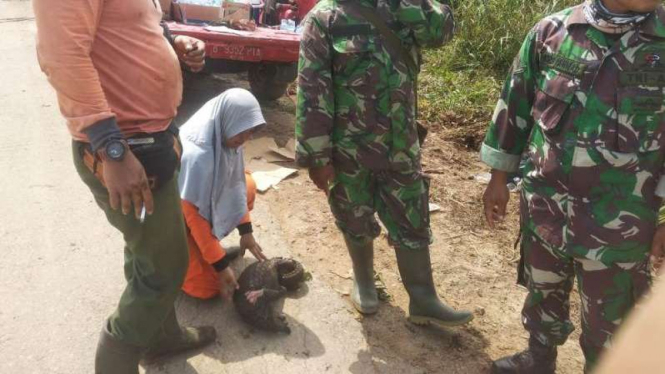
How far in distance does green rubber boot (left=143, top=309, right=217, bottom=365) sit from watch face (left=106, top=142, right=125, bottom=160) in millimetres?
1076

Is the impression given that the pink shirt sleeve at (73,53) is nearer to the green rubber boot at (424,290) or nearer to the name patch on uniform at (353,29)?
the name patch on uniform at (353,29)

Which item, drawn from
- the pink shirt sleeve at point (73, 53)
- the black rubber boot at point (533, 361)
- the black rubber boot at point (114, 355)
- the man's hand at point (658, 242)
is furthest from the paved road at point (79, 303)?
the pink shirt sleeve at point (73, 53)

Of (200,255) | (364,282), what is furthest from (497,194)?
(200,255)

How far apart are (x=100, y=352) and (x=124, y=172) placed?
895mm

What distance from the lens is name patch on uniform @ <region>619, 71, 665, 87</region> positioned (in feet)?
6.84

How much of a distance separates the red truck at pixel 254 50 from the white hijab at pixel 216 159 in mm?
2350

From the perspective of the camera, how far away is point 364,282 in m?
3.33

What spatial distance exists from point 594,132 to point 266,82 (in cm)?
446

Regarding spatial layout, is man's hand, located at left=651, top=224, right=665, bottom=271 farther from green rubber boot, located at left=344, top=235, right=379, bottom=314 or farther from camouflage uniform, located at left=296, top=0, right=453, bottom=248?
green rubber boot, located at left=344, top=235, right=379, bottom=314

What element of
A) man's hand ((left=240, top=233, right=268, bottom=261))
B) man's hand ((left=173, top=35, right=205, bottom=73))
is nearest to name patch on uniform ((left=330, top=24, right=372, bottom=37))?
man's hand ((left=173, top=35, right=205, bottom=73))

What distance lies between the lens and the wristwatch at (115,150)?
74.9 inches

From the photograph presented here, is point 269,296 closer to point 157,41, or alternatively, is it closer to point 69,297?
point 69,297


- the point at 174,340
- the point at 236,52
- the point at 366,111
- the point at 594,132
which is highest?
the point at 594,132

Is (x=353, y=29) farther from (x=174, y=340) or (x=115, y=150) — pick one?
(x=174, y=340)
